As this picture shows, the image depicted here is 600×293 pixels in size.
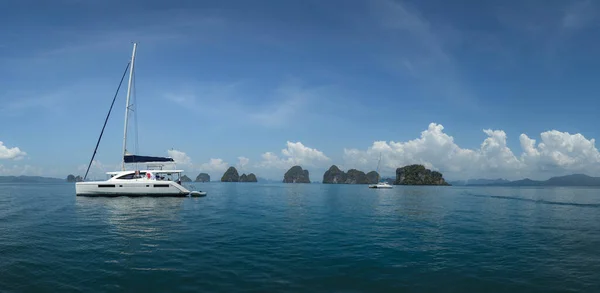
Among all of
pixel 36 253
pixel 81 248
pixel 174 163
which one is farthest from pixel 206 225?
pixel 174 163

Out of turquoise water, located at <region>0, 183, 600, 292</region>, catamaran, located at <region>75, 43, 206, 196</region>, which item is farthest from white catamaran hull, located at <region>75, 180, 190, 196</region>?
turquoise water, located at <region>0, 183, 600, 292</region>

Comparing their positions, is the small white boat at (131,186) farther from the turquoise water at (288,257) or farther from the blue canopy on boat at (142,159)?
the turquoise water at (288,257)

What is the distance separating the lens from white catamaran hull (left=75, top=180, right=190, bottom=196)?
164ft

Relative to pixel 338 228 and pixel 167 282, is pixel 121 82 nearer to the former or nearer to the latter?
pixel 338 228

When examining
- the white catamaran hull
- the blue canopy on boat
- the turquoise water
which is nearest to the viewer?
the turquoise water

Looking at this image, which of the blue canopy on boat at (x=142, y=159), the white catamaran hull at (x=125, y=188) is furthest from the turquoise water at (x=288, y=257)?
the blue canopy on boat at (x=142, y=159)

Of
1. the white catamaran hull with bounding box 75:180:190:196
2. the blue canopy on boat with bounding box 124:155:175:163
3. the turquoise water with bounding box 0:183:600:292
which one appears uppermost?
the blue canopy on boat with bounding box 124:155:175:163

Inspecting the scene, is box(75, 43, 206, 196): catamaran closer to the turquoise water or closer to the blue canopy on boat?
the blue canopy on boat

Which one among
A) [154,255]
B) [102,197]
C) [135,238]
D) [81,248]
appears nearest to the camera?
[154,255]

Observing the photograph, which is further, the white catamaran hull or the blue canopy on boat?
the blue canopy on boat

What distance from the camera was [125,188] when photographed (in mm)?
50000

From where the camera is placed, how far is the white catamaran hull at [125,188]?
49906 millimetres

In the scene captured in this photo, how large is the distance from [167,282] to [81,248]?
8562 mm

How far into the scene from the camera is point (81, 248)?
17562 mm
